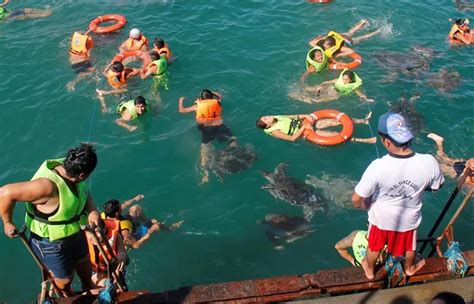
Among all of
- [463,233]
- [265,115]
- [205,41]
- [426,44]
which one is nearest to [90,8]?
[205,41]

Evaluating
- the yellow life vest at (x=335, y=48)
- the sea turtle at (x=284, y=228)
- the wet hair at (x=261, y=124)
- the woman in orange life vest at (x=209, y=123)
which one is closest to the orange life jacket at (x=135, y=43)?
the woman in orange life vest at (x=209, y=123)

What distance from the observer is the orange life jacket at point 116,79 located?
439 inches

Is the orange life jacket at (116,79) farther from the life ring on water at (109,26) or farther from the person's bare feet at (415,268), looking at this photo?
the person's bare feet at (415,268)

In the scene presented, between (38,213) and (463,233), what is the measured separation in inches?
Result: 280

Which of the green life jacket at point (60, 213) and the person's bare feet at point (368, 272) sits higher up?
the green life jacket at point (60, 213)

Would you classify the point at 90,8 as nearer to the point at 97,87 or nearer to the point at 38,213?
the point at 97,87

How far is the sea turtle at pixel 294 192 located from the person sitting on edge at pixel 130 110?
3222 millimetres

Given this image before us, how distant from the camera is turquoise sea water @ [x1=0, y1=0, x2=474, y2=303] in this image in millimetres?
7742

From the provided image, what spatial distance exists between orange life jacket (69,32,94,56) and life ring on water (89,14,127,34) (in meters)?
1.20

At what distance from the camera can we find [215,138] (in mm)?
9914

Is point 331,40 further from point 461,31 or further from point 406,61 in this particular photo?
point 461,31

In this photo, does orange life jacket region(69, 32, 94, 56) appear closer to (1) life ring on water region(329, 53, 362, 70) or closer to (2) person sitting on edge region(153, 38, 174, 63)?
(2) person sitting on edge region(153, 38, 174, 63)

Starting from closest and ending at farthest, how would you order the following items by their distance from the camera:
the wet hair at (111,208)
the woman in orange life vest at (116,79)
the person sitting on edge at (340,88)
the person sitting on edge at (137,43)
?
the wet hair at (111,208) < the person sitting on edge at (340,88) < the woman in orange life vest at (116,79) < the person sitting on edge at (137,43)

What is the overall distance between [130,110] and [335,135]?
478 centimetres
